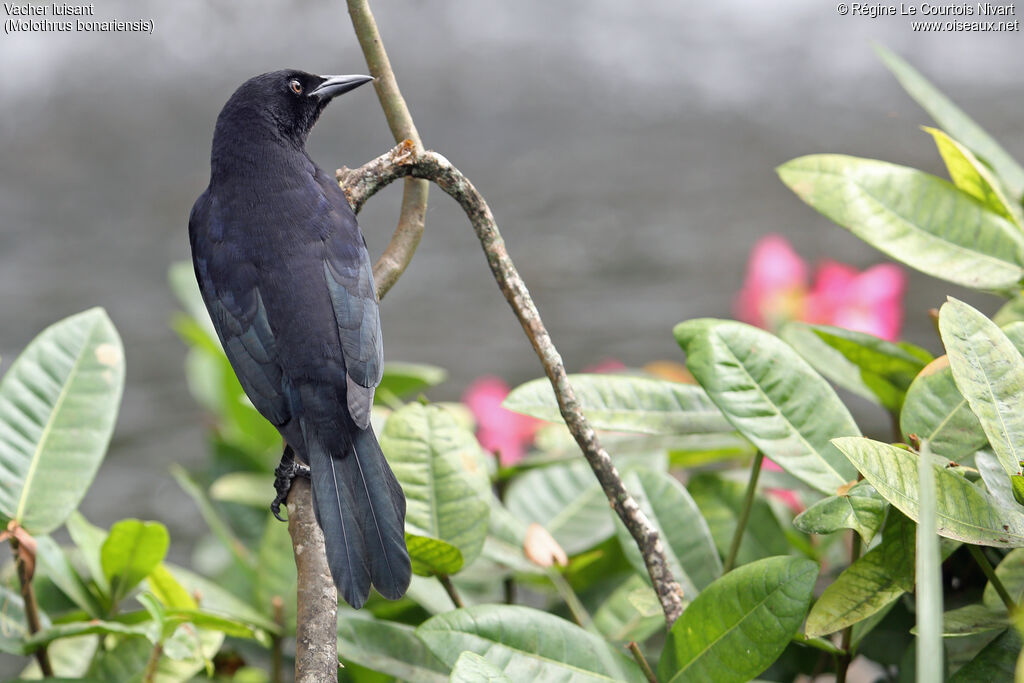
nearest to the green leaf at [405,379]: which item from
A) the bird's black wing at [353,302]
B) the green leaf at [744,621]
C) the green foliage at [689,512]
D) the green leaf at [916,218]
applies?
the green foliage at [689,512]

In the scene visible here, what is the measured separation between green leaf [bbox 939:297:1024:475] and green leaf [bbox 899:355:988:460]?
104 millimetres

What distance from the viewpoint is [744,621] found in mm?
914

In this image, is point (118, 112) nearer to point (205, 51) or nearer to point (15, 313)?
point (205, 51)

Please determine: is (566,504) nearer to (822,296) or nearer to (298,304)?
(298,304)

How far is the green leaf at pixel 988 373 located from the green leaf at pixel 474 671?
18.5 inches

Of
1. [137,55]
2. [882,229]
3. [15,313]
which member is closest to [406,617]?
[882,229]

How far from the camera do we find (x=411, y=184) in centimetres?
112

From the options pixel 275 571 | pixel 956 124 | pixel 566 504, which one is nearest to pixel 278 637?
pixel 275 571

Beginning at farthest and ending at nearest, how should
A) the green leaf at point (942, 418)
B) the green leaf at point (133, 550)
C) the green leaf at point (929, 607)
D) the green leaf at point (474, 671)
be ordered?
the green leaf at point (133, 550), the green leaf at point (942, 418), the green leaf at point (474, 671), the green leaf at point (929, 607)

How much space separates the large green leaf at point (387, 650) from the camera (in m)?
1.07

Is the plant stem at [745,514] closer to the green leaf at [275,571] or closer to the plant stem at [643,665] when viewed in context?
the plant stem at [643,665]

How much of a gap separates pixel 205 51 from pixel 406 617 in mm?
6472

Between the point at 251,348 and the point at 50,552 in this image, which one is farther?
the point at 50,552

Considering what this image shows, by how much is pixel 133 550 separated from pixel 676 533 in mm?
655
